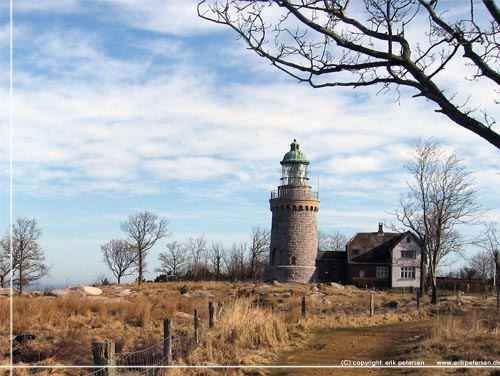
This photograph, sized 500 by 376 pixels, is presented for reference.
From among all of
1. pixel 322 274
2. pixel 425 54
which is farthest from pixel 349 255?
pixel 425 54

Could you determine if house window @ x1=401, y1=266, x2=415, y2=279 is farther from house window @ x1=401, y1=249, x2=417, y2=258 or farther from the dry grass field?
the dry grass field

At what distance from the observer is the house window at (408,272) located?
5799cm

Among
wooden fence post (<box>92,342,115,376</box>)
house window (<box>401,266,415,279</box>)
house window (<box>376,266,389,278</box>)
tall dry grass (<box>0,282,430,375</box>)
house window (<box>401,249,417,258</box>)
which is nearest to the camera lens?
wooden fence post (<box>92,342,115,376</box>)

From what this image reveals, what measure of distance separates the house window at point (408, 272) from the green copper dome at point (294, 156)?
52.2ft

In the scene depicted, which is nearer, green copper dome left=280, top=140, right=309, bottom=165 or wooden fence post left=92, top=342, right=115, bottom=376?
wooden fence post left=92, top=342, right=115, bottom=376

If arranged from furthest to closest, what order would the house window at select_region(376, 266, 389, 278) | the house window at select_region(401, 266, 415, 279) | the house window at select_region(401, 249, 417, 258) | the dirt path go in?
1. the house window at select_region(401, 249, 417, 258)
2. the house window at select_region(376, 266, 389, 278)
3. the house window at select_region(401, 266, 415, 279)
4. the dirt path

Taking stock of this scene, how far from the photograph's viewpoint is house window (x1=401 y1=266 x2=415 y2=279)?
58.0 meters

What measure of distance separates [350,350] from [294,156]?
3947 cm

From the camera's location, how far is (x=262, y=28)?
→ 257 inches

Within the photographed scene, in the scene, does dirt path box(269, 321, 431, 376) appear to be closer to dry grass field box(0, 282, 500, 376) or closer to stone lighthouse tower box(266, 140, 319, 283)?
dry grass field box(0, 282, 500, 376)

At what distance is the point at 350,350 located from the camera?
1354 centimetres

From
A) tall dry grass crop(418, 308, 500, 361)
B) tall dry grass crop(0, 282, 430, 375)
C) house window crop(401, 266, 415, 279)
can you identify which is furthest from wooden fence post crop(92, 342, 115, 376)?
house window crop(401, 266, 415, 279)

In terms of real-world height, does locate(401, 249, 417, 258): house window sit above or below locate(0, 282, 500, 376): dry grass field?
below

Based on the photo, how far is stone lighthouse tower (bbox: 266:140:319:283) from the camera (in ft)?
170
